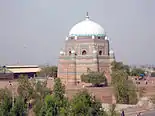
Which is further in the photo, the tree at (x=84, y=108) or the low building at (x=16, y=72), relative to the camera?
the low building at (x=16, y=72)

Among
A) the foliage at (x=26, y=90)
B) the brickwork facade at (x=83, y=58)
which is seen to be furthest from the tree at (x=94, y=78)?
the foliage at (x=26, y=90)

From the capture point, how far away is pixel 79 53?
41.0m

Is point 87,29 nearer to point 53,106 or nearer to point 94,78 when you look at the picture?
point 94,78

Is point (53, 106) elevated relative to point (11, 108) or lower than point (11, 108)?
elevated

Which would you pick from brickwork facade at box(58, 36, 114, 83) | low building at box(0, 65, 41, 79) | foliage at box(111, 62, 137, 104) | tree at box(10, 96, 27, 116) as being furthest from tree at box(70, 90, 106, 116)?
low building at box(0, 65, 41, 79)

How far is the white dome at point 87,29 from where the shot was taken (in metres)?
41.0

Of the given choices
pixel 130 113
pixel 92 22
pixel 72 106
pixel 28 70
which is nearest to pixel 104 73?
pixel 92 22

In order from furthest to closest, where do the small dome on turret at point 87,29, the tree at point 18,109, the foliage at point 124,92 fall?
1. the small dome on turret at point 87,29
2. the foliage at point 124,92
3. the tree at point 18,109

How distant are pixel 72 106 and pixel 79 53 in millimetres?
20616

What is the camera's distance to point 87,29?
1622 inches

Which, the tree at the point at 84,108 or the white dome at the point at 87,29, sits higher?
the white dome at the point at 87,29

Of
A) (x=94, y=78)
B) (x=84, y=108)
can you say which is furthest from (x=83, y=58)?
(x=84, y=108)

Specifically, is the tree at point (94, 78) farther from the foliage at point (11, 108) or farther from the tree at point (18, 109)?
the tree at point (18, 109)

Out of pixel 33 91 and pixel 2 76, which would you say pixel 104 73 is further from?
pixel 2 76
